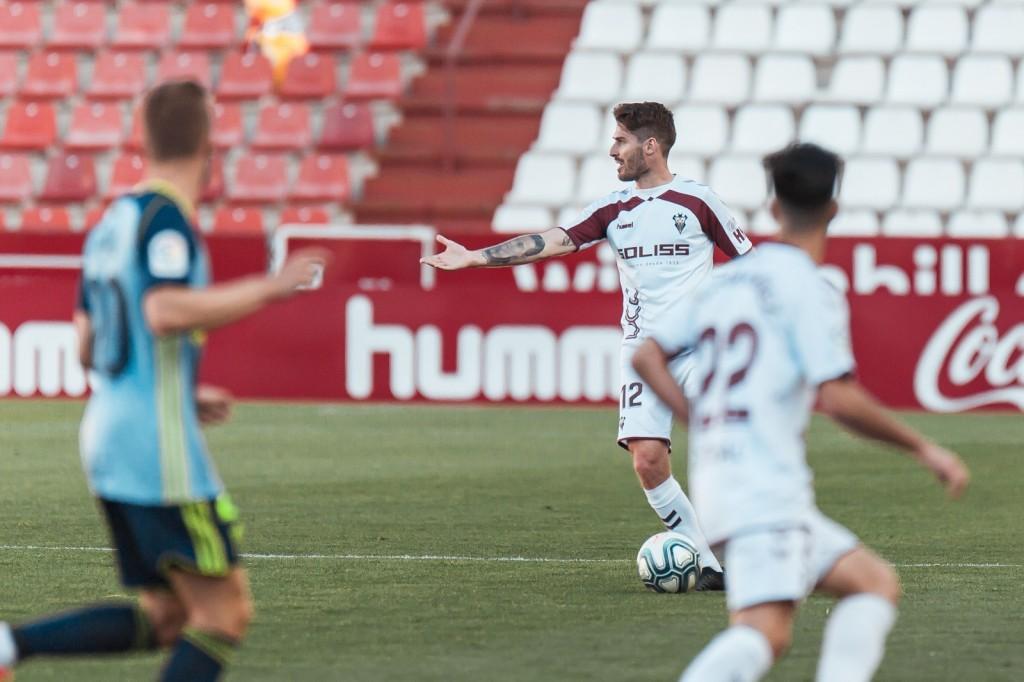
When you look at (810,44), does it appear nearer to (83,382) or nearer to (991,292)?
(991,292)

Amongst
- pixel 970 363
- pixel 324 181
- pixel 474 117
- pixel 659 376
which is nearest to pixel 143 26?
pixel 324 181

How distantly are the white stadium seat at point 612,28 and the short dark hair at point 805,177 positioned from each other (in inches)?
700

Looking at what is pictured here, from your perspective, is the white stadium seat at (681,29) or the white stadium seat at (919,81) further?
the white stadium seat at (681,29)

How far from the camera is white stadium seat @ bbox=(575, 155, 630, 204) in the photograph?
2084cm

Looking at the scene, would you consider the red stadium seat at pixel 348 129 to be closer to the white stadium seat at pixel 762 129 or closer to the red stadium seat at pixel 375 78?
the red stadium seat at pixel 375 78

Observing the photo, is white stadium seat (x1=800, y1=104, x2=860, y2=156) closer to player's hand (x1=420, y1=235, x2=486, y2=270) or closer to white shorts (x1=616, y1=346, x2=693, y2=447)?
white shorts (x1=616, y1=346, x2=693, y2=447)

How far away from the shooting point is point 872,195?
20.4 meters

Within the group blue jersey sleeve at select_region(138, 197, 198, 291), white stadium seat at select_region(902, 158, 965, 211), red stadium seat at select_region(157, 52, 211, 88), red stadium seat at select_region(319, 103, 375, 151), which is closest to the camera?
blue jersey sleeve at select_region(138, 197, 198, 291)

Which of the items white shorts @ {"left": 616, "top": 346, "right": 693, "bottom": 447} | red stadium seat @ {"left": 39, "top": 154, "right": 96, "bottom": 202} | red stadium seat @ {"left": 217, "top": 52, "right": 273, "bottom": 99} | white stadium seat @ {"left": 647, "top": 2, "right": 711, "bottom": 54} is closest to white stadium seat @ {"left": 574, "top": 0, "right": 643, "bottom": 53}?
white stadium seat @ {"left": 647, "top": 2, "right": 711, "bottom": 54}

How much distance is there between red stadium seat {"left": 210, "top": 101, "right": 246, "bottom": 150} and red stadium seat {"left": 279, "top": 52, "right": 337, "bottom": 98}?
0.61m

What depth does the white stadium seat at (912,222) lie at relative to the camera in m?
20.0

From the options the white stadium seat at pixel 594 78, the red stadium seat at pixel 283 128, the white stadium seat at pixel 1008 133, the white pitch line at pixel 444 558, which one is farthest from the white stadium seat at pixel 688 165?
the white pitch line at pixel 444 558

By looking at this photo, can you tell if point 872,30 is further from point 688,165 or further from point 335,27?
point 335,27

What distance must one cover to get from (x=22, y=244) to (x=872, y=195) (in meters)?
8.64
